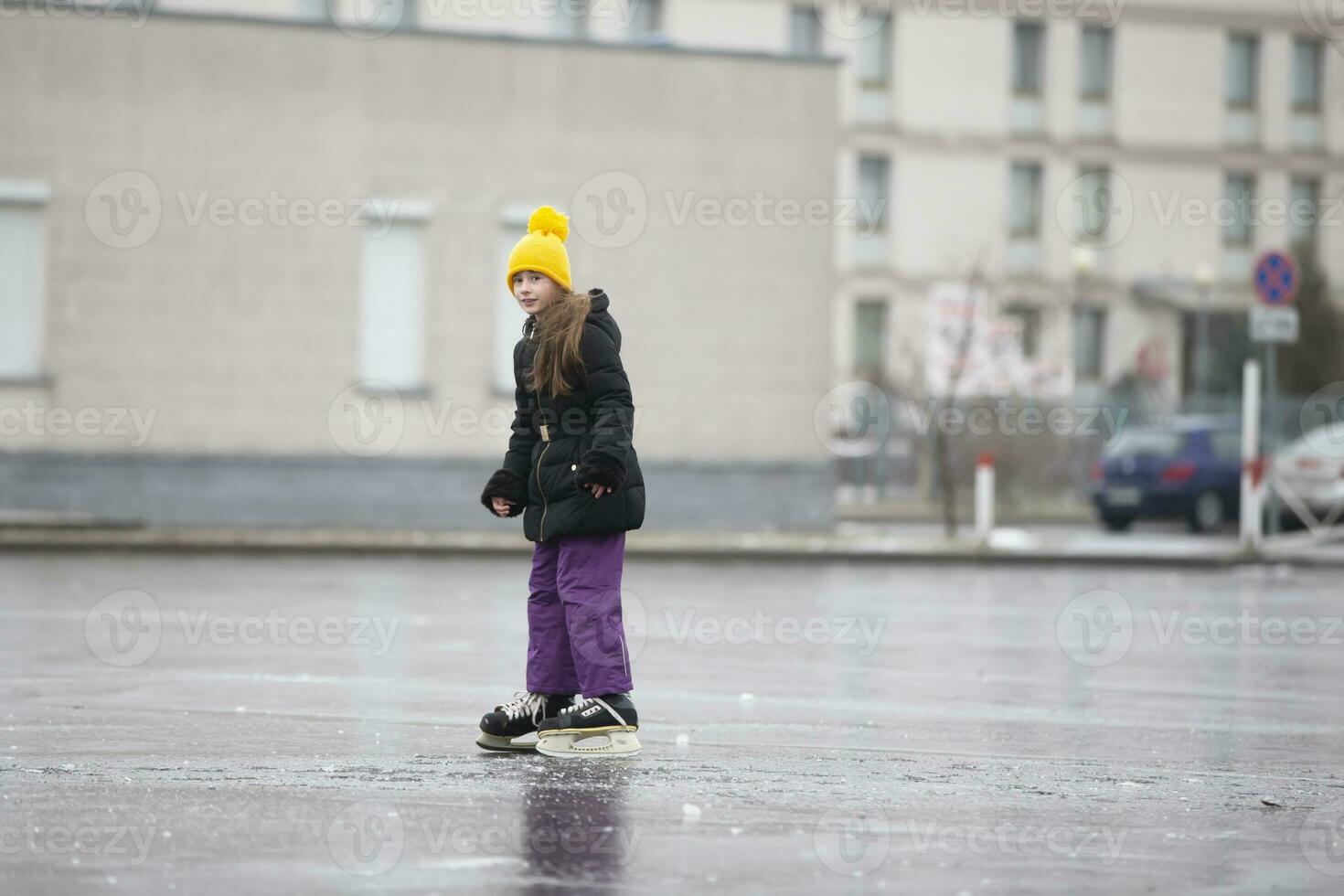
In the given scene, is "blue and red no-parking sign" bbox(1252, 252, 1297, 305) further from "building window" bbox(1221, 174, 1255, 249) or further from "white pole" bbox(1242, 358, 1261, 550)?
"building window" bbox(1221, 174, 1255, 249)

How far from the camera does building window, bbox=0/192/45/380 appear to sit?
21.4 m

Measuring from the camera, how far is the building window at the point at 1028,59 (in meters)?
44.6

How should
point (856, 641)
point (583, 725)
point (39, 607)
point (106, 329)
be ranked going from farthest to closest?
point (106, 329) → point (39, 607) → point (856, 641) → point (583, 725)

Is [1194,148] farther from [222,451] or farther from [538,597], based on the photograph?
[538,597]

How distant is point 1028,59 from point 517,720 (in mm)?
40646

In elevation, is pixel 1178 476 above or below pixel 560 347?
below

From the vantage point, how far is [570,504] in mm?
6555

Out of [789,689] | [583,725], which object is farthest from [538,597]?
[789,689]

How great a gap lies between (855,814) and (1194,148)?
42.6 m

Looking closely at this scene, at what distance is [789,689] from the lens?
29.0 feet
